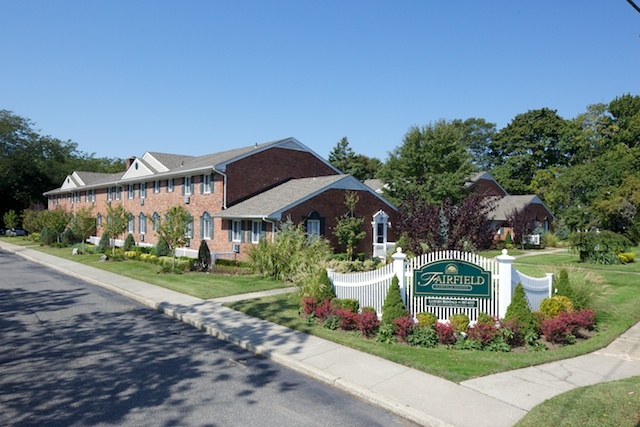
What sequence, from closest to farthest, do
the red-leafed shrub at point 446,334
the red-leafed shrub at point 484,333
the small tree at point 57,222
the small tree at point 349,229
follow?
1. the red-leafed shrub at point 484,333
2. the red-leafed shrub at point 446,334
3. the small tree at point 349,229
4. the small tree at point 57,222

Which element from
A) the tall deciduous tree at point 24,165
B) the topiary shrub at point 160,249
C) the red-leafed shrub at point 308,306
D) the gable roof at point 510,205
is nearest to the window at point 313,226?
the topiary shrub at point 160,249

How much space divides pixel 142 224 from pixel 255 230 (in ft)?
56.0

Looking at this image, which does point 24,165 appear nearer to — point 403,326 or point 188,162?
point 188,162

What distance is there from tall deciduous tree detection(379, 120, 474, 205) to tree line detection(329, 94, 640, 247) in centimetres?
8

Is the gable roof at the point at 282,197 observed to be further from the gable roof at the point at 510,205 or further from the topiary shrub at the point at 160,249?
the gable roof at the point at 510,205

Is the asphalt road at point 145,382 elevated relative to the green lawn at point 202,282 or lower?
lower

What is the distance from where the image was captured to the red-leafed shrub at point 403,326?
30.4 ft

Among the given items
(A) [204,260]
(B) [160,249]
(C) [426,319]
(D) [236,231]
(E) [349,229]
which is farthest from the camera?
(B) [160,249]

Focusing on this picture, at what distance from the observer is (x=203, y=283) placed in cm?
1764

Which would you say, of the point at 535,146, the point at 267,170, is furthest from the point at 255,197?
the point at 535,146

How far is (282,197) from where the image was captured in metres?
25.3

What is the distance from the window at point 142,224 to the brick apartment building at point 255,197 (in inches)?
13.1

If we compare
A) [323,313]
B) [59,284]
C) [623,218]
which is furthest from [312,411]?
[623,218]

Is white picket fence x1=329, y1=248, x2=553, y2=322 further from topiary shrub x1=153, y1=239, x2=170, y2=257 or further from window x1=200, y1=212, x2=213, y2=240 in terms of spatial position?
topiary shrub x1=153, y1=239, x2=170, y2=257
